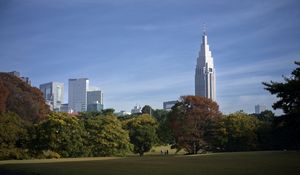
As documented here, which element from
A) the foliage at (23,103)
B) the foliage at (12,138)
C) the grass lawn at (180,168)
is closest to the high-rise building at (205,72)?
the foliage at (23,103)

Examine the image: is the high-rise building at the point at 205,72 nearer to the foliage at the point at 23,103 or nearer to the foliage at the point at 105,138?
the foliage at the point at 23,103

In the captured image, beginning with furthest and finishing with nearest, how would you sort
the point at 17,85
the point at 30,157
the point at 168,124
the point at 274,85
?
the point at 17,85
the point at 168,124
the point at 30,157
the point at 274,85

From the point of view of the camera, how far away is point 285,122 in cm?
3978

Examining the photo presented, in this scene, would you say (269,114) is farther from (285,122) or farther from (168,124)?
(285,122)

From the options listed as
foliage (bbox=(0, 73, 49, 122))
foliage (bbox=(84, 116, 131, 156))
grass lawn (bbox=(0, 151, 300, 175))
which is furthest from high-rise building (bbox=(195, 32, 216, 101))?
grass lawn (bbox=(0, 151, 300, 175))

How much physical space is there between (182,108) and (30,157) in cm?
2165

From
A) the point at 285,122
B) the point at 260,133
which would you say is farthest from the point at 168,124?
the point at 285,122

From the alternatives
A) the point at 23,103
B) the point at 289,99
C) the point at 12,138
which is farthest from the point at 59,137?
the point at 289,99

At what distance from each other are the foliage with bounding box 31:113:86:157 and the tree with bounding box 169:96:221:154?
13614 mm

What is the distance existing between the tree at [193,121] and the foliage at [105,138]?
758 centimetres

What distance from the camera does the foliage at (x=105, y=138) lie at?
5444 cm

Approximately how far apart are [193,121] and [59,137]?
724 inches

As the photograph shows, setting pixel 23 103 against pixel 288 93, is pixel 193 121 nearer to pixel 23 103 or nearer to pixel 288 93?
pixel 288 93

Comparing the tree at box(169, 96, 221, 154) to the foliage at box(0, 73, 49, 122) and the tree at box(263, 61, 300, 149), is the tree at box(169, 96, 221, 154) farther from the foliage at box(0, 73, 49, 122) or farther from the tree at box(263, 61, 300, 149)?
the foliage at box(0, 73, 49, 122)
